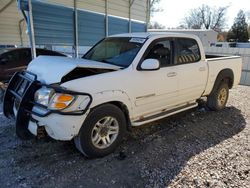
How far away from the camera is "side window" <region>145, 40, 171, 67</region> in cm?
399

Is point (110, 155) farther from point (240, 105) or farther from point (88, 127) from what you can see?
point (240, 105)

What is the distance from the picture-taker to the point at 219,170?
10.3 feet

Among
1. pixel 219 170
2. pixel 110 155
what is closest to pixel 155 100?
pixel 110 155

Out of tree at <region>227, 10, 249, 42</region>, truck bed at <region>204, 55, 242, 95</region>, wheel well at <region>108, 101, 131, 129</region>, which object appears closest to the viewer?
wheel well at <region>108, 101, 131, 129</region>

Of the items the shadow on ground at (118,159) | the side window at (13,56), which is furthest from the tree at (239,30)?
the shadow on ground at (118,159)

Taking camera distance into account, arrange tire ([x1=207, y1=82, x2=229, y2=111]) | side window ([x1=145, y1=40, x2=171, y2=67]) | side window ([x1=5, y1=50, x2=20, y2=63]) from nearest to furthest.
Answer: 1. side window ([x1=145, y1=40, x2=171, y2=67])
2. tire ([x1=207, y1=82, x2=229, y2=111])
3. side window ([x1=5, y1=50, x2=20, y2=63])

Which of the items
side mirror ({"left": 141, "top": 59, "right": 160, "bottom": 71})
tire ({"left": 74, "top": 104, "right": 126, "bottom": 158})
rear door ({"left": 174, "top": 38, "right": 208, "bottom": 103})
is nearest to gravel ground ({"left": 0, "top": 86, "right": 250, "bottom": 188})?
tire ({"left": 74, "top": 104, "right": 126, "bottom": 158})

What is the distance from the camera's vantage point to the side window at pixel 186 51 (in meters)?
4.42

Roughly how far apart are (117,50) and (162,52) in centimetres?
82

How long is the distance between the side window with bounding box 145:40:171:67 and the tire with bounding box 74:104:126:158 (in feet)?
3.96

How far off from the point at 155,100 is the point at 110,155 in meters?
1.21

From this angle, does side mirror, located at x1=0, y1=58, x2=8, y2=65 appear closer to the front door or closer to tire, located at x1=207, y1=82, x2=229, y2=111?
the front door

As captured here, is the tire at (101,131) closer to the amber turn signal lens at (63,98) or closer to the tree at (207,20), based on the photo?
the amber turn signal lens at (63,98)

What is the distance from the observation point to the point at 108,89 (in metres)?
3.24
